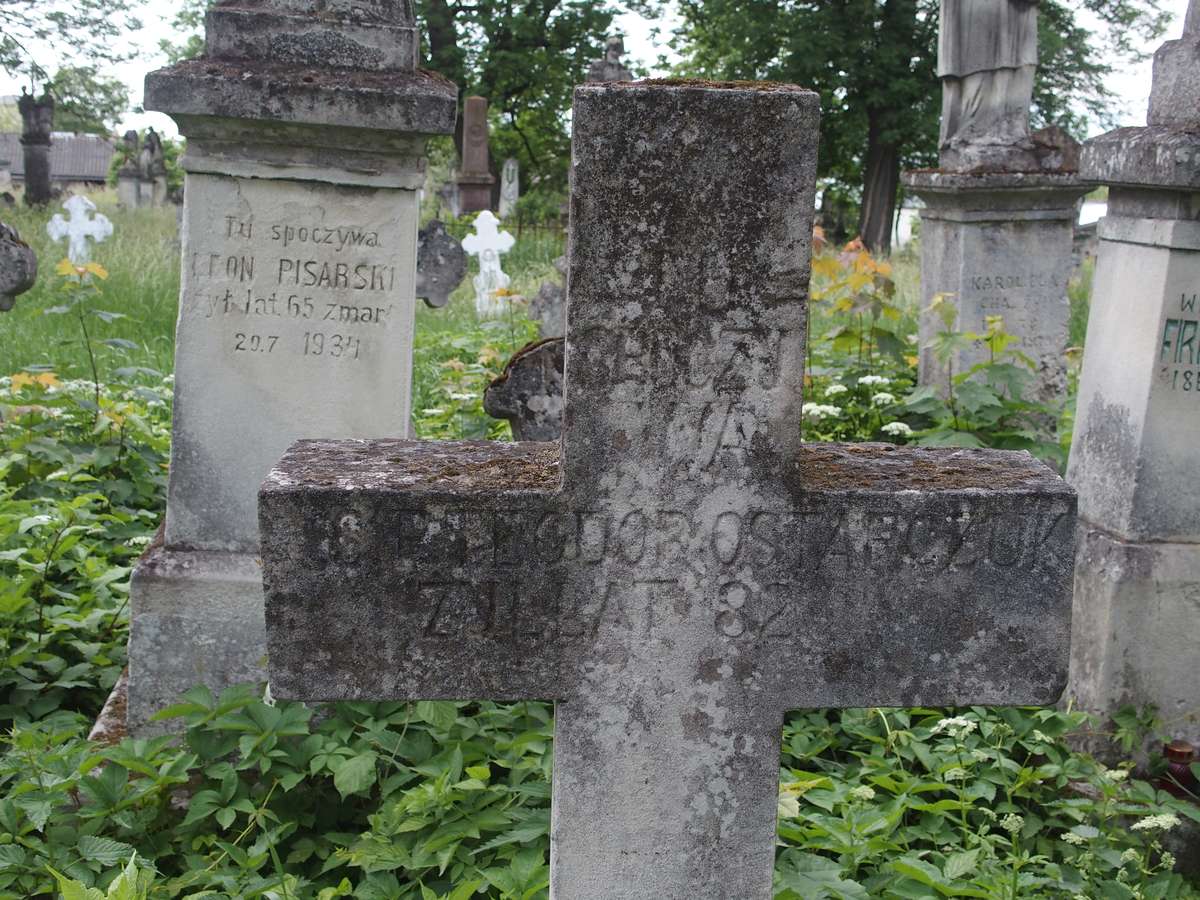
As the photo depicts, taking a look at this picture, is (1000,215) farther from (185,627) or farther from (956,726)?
(185,627)

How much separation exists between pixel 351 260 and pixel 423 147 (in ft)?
1.33

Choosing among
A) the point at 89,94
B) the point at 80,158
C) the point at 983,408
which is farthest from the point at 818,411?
the point at 80,158

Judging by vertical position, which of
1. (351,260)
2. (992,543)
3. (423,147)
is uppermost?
(423,147)

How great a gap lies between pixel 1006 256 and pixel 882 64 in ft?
58.1

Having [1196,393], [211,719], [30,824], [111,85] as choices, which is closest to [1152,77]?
[1196,393]

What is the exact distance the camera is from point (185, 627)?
3824 mm

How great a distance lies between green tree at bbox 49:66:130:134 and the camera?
2108 cm

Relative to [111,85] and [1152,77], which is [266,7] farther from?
[111,85]

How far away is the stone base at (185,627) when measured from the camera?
150 inches

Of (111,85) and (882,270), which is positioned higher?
(111,85)

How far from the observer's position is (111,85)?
2412 centimetres

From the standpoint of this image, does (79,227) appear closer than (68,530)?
No

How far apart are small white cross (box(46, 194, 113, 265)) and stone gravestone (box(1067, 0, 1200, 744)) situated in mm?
12158

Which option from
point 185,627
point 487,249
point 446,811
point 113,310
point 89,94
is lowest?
point 446,811
